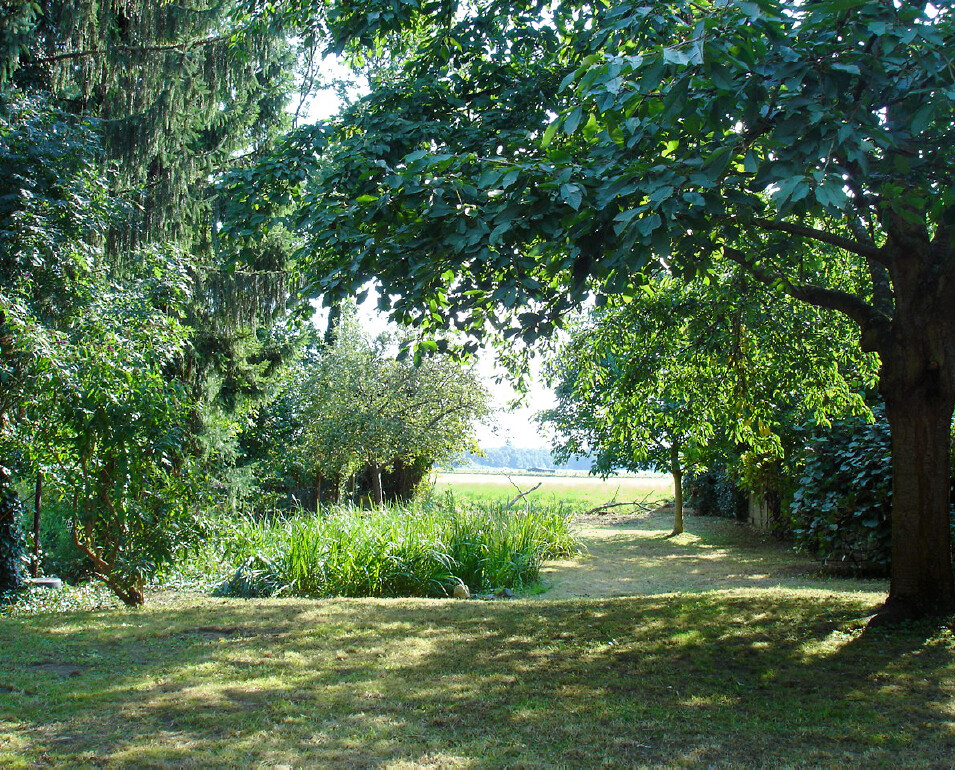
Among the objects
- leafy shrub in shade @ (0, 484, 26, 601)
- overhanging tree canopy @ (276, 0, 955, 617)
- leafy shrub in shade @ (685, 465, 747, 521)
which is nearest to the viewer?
overhanging tree canopy @ (276, 0, 955, 617)

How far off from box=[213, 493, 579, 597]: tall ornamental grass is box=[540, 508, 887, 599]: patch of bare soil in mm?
865

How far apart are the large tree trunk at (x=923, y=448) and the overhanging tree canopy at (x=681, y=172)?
1 cm

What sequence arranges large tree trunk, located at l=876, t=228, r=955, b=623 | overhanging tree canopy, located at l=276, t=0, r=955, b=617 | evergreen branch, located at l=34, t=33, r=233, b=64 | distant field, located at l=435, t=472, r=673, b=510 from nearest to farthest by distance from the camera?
overhanging tree canopy, located at l=276, t=0, r=955, b=617
large tree trunk, located at l=876, t=228, r=955, b=623
evergreen branch, located at l=34, t=33, r=233, b=64
distant field, located at l=435, t=472, r=673, b=510

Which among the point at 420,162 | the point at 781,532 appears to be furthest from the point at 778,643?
the point at 781,532

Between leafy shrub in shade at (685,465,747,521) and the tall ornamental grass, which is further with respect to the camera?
leafy shrub in shade at (685,465,747,521)

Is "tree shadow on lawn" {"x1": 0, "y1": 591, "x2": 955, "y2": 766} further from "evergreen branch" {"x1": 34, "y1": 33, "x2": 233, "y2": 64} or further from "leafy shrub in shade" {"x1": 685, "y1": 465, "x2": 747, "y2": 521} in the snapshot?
"leafy shrub in shade" {"x1": 685, "y1": 465, "x2": 747, "y2": 521}

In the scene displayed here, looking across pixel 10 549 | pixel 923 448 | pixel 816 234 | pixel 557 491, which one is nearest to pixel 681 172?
pixel 816 234

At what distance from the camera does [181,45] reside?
34.6ft

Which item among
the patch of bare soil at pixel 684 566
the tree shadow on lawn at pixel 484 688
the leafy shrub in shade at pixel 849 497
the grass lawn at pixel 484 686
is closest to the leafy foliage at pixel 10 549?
the grass lawn at pixel 484 686

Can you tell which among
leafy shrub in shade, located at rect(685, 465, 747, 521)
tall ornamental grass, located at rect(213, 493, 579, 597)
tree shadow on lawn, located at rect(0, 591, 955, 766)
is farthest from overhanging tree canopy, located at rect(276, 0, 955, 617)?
leafy shrub in shade, located at rect(685, 465, 747, 521)

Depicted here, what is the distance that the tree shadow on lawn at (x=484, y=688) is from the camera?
3.41 meters

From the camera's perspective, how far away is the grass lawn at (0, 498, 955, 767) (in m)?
3.40

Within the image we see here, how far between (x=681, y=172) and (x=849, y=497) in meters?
6.74

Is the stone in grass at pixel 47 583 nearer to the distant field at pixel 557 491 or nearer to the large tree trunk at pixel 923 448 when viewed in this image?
the distant field at pixel 557 491
